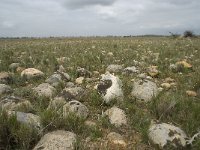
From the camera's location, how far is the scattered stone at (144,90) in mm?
7223

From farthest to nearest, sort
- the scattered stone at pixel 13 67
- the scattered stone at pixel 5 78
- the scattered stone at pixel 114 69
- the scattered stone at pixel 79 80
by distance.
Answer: the scattered stone at pixel 13 67, the scattered stone at pixel 114 69, the scattered stone at pixel 5 78, the scattered stone at pixel 79 80

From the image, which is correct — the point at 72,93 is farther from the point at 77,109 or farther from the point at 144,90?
the point at 144,90

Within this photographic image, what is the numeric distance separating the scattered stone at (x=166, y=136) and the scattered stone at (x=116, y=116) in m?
0.63

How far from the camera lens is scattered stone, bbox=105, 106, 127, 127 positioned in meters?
6.01

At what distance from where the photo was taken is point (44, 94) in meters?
7.27

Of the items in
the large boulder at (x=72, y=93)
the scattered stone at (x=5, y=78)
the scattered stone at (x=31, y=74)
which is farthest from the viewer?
the scattered stone at (x=31, y=74)

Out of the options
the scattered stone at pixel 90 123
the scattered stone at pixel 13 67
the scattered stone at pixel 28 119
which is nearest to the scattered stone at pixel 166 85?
the scattered stone at pixel 90 123

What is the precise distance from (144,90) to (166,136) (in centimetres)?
224

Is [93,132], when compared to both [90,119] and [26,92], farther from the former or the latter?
[26,92]

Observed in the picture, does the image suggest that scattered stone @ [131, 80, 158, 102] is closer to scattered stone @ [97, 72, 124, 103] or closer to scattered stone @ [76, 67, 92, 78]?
scattered stone @ [97, 72, 124, 103]

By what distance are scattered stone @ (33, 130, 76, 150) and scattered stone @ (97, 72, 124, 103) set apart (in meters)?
1.72

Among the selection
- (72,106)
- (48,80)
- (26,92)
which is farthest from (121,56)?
(72,106)

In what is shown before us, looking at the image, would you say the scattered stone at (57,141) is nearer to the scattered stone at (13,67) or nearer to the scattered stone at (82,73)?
the scattered stone at (82,73)

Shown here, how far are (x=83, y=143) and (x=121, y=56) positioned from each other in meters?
8.69
